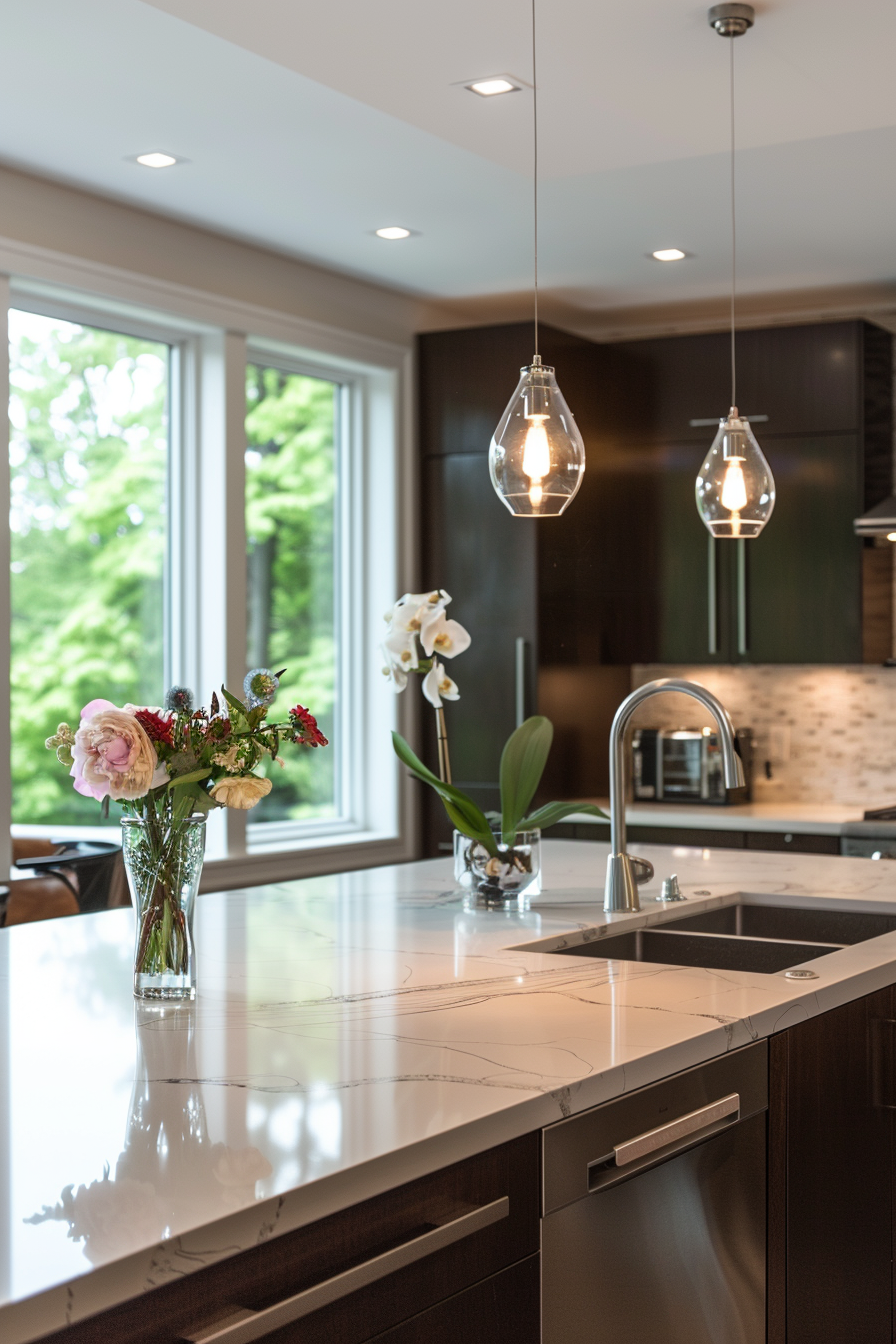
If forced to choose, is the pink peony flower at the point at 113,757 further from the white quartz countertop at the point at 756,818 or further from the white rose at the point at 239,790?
the white quartz countertop at the point at 756,818

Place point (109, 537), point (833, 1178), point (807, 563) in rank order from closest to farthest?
point (833, 1178)
point (109, 537)
point (807, 563)

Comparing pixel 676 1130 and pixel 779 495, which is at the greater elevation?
pixel 779 495

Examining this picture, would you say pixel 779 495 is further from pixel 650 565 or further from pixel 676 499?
pixel 650 565

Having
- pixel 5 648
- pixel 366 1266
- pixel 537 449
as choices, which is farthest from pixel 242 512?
pixel 366 1266

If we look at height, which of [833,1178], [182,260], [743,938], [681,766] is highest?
[182,260]

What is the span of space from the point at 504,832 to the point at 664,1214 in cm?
97

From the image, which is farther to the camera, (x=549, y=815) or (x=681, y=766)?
(x=681, y=766)

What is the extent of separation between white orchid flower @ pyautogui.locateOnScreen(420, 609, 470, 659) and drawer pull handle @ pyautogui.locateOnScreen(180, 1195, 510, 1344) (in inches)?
50.8

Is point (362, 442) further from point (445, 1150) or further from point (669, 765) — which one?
point (445, 1150)

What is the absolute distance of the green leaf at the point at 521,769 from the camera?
2588mm

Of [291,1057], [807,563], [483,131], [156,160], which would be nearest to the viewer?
[291,1057]

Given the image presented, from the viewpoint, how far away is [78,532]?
173 inches

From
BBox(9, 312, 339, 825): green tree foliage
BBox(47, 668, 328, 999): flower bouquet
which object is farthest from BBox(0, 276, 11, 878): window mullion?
BBox(47, 668, 328, 999): flower bouquet

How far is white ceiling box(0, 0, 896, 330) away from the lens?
8.18 feet
